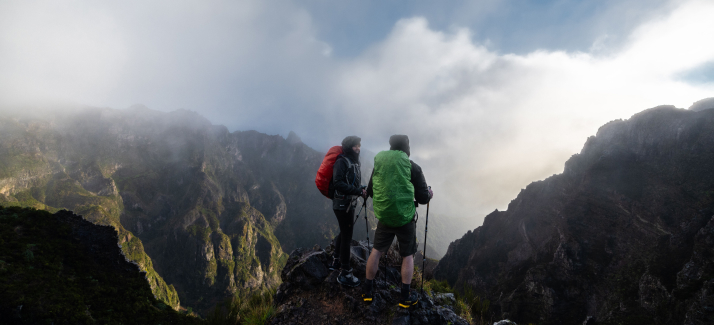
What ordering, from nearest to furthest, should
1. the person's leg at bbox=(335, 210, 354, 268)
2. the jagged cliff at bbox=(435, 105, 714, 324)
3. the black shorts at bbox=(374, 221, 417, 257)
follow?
the black shorts at bbox=(374, 221, 417, 257)
the person's leg at bbox=(335, 210, 354, 268)
the jagged cliff at bbox=(435, 105, 714, 324)

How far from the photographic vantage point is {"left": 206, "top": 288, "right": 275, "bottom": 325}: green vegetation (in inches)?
239

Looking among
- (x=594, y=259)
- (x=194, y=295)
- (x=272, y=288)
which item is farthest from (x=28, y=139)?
(x=594, y=259)

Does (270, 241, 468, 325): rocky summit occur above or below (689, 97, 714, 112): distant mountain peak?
below

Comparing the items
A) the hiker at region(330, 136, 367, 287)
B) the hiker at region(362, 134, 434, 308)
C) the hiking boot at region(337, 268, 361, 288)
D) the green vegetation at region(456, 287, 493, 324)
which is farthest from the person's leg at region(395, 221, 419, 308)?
the green vegetation at region(456, 287, 493, 324)

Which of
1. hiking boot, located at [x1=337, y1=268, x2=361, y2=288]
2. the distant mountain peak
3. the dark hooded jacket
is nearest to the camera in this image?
the dark hooded jacket

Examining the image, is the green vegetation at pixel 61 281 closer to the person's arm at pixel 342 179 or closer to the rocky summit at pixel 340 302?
the rocky summit at pixel 340 302

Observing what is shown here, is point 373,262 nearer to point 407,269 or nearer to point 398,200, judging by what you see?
point 407,269

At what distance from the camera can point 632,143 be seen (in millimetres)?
80750

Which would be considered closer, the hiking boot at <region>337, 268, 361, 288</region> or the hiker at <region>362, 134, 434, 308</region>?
the hiker at <region>362, 134, 434, 308</region>

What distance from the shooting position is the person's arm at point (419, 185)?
19.1ft

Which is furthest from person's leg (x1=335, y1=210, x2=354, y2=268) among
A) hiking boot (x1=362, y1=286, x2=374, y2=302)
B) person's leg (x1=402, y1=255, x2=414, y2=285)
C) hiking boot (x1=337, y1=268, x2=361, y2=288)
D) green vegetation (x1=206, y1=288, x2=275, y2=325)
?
green vegetation (x1=206, y1=288, x2=275, y2=325)

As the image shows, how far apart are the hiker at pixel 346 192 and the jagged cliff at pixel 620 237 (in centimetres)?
5819

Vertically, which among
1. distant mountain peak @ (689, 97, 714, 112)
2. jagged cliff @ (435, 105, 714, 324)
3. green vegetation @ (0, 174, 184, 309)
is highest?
distant mountain peak @ (689, 97, 714, 112)

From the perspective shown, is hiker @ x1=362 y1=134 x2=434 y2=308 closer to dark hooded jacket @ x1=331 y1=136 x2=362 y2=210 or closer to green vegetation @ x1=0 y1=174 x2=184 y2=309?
dark hooded jacket @ x1=331 y1=136 x2=362 y2=210
